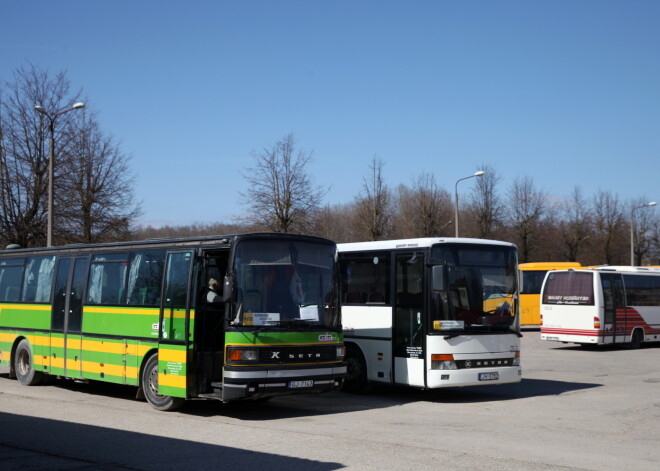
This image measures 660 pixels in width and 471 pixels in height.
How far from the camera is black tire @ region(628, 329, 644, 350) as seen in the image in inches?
1138

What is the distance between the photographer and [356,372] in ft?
51.8

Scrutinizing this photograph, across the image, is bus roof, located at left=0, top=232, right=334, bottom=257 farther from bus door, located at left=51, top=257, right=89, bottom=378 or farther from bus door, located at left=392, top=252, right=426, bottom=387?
bus door, located at left=392, top=252, right=426, bottom=387

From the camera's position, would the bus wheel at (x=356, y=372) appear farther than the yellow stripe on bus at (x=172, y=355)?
Yes

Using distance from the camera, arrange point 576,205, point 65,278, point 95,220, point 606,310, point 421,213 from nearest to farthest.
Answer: point 65,278 < point 606,310 < point 95,220 < point 421,213 < point 576,205

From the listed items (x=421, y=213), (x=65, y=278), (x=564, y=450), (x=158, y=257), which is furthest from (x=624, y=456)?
(x=421, y=213)

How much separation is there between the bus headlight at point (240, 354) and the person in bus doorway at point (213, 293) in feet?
2.63

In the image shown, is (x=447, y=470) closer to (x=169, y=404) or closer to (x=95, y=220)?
(x=169, y=404)

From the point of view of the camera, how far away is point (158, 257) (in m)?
13.7

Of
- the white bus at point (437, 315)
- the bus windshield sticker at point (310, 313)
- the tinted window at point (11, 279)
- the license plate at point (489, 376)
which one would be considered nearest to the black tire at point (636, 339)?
the white bus at point (437, 315)

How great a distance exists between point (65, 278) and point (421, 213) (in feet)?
131

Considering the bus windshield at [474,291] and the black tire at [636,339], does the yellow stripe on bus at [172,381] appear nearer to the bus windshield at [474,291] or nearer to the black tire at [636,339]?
the bus windshield at [474,291]

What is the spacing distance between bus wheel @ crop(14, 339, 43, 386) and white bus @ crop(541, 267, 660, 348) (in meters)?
18.2

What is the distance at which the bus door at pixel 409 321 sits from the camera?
14453 millimetres

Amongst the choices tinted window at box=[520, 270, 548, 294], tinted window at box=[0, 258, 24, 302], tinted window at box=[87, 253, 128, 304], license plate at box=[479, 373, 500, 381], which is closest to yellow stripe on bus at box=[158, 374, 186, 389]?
tinted window at box=[87, 253, 128, 304]
